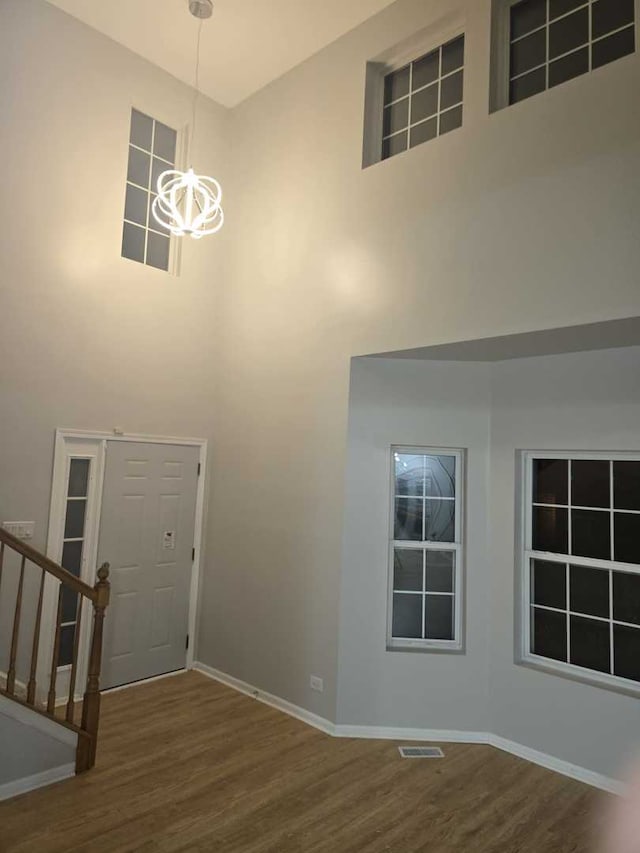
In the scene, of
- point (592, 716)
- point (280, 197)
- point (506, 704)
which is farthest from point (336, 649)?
point (280, 197)

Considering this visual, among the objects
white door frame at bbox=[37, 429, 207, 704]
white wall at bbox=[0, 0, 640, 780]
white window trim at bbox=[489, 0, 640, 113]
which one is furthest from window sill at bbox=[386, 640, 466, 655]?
white window trim at bbox=[489, 0, 640, 113]

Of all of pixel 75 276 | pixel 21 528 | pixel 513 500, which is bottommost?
pixel 21 528

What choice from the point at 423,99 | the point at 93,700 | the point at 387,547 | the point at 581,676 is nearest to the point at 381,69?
the point at 423,99

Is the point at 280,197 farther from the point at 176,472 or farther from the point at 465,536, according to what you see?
the point at 465,536

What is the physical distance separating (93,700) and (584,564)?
3256 millimetres

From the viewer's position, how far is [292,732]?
4.09m

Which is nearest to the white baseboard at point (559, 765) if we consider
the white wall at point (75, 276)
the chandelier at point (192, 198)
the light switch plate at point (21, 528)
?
the white wall at point (75, 276)

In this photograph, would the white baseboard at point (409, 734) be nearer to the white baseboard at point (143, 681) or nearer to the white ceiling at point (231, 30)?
the white baseboard at point (143, 681)

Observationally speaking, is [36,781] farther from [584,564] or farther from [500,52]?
[500,52]

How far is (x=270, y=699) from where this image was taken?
180 inches

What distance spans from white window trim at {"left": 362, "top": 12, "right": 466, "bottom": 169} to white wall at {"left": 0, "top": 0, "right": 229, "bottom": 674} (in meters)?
1.80

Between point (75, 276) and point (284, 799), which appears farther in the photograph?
point (75, 276)

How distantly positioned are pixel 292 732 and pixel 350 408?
2.39 meters

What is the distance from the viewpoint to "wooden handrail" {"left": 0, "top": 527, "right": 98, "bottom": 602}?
317 centimetres
